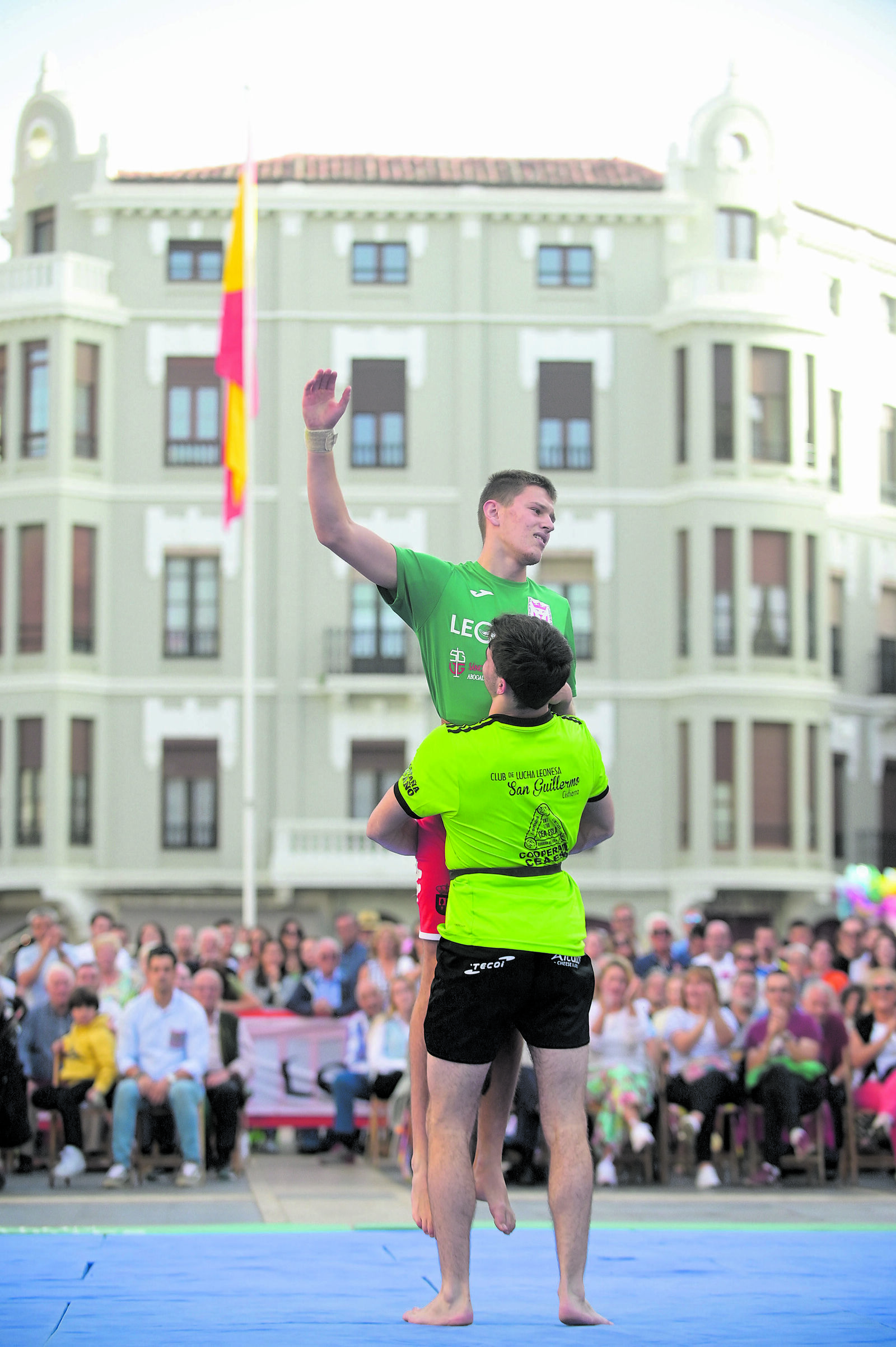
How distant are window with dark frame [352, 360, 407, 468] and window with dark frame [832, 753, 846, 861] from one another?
31.9 ft

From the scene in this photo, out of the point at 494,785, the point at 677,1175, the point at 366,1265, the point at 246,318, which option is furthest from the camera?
the point at 246,318

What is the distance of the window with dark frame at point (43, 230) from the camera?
33969mm

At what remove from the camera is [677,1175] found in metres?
13.8

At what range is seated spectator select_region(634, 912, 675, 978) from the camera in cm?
1645

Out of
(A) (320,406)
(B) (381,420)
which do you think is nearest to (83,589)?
(B) (381,420)

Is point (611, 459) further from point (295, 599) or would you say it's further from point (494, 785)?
point (494, 785)

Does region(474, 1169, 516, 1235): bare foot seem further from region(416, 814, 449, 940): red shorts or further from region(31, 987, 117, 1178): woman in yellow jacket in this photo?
region(31, 987, 117, 1178): woman in yellow jacket

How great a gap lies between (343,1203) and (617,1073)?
8.20 feet

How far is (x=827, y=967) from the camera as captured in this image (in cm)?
1555

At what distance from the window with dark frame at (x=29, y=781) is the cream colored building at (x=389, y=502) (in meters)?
0.05

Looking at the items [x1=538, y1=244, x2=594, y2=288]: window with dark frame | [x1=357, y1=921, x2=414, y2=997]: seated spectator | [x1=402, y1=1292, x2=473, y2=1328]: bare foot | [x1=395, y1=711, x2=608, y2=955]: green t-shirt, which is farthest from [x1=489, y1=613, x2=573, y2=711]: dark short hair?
[x1=538, y1=244, x2=594, y2=288]: window with dark frame

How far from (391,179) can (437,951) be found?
3026cm

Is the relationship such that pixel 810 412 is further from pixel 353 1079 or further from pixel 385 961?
pixel 353 1079

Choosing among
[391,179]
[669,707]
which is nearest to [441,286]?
[391,179]
